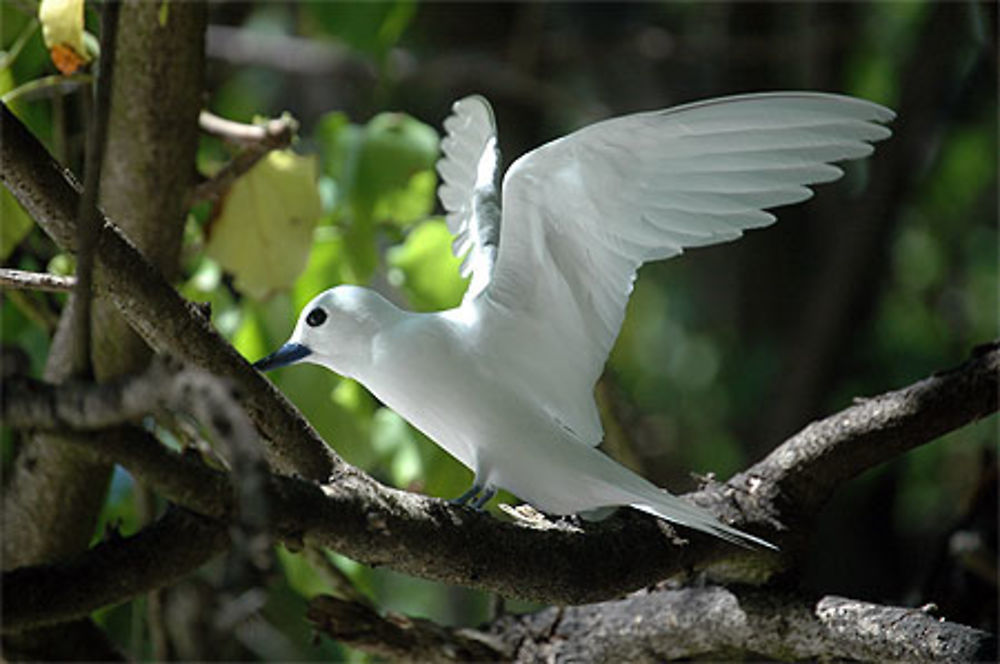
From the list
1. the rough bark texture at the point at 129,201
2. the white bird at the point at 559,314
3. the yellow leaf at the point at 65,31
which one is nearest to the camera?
the white bird at the point at 559,314

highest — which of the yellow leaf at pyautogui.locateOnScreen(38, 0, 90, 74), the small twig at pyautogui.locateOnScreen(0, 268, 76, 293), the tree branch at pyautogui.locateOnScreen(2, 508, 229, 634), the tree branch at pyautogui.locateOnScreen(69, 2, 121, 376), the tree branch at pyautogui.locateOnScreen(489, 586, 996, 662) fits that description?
the yellow leaf at pyautogui.locateOnScreen(38, 0, 90, 74)

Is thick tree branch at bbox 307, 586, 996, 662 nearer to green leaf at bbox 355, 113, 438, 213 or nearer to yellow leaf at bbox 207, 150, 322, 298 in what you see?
yellow leaf at bbox 207, 150, 322, 298

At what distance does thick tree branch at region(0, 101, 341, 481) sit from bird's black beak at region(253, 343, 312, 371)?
107 millimetres

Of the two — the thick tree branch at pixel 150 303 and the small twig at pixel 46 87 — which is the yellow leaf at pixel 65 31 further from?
the thick tree branch at pixel 150 303

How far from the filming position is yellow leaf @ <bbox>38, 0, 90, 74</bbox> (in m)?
0.88

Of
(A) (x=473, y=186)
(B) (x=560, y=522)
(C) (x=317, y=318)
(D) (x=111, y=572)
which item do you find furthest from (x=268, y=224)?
(D) (x=111, y=572)

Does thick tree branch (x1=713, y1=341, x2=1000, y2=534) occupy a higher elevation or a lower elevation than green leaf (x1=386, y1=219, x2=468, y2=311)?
lower

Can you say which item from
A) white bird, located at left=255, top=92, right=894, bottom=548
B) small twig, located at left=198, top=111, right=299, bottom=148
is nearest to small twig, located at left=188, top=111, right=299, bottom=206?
small twig, located at left=198, top=111, right=299, bottom=148

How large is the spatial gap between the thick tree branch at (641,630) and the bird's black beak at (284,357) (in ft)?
0.60

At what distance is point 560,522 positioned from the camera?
0.81 m

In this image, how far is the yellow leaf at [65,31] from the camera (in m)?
0.88

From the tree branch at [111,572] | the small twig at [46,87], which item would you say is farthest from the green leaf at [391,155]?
the tree branch at [111,572]

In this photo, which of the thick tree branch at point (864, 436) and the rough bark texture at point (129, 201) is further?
the rough bark texture at point (129, 201)

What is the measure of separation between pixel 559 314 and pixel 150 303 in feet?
0.84
